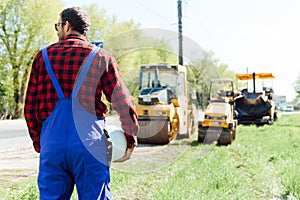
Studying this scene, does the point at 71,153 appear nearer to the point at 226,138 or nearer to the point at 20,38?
the point at 226,138

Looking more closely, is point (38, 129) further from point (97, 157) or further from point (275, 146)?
point (275, 146)

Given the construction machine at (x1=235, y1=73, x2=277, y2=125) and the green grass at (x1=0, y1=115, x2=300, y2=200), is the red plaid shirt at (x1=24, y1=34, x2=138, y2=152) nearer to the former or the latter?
the green grass at (x1=0, y1=115, x2=300, y2=200)

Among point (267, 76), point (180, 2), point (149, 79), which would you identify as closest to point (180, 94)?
point (149, 79)

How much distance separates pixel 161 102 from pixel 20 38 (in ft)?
65.1

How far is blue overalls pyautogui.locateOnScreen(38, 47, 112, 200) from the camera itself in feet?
8.18

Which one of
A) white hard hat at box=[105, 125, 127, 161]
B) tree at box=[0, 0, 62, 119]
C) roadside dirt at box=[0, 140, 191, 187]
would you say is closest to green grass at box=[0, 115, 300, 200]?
roadside dirt at box=[0, 140, 191, 187]

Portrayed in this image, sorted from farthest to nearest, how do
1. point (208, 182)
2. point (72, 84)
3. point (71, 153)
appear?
point (208, 182) < point (72, 84) < point (71, 153)

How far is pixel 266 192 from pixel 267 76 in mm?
16761

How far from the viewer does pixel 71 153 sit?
2.48 metres

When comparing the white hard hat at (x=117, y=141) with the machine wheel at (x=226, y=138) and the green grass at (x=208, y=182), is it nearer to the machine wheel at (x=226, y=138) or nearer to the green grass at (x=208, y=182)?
the green grass at (x=208, y=182)

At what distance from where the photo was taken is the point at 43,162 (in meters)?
2.56

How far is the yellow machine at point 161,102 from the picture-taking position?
12000 millimetres

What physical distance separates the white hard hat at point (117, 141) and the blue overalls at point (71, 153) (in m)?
0.14

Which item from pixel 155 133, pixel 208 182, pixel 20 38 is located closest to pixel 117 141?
pixel 208 182
